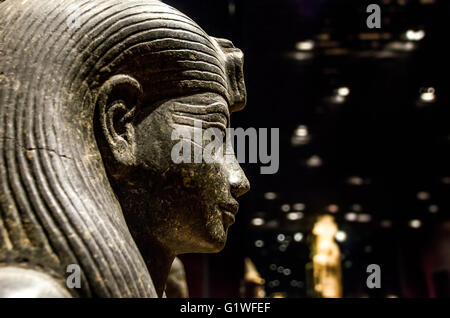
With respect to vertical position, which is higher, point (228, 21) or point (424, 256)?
point (228, 21)

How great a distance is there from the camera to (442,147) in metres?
5.72

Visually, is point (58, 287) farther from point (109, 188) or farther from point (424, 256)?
point (424, 256)

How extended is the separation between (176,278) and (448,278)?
3.44 m

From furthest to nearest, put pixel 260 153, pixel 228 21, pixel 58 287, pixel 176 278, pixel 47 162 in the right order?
pixel 176 278 → pixel 228 21 → pixel 260 153 → pixel 47 162 → pixel 58 287

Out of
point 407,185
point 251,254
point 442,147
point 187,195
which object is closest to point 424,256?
point 407,185

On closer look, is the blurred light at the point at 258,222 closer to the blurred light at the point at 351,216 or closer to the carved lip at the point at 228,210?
the blurred light at the point at 351,216

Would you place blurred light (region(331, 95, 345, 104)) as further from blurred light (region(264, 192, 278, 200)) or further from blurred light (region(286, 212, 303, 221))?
blurred light (region(286, 212, 303, 221))

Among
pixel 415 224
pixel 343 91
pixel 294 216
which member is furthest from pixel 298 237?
pixel 343 91

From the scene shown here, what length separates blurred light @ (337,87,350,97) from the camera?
16.9ft

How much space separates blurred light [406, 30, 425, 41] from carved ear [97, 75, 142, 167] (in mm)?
3586

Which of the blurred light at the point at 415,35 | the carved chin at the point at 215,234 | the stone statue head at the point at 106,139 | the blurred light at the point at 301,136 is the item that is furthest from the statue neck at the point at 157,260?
the blurred light at the point at 301,136

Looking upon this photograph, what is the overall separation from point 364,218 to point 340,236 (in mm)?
398

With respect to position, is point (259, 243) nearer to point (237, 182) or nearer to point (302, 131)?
point (302, 131)

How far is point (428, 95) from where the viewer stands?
5008 mm
